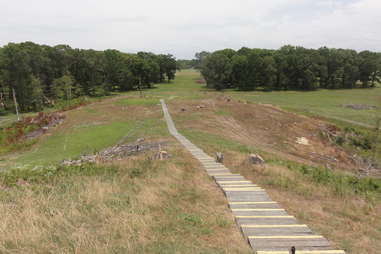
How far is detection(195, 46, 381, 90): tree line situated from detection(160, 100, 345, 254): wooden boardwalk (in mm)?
78140

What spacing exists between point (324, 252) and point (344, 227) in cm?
203

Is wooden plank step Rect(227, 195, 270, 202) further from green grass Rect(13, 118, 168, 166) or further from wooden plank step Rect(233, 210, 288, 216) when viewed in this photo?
green grass Rect(13, 118, 168, 166)

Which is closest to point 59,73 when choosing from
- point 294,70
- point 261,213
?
point 294,70

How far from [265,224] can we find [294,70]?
87.0m

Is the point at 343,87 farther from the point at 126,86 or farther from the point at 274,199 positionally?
the point at 274,199

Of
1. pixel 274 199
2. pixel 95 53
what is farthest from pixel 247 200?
pixel 95 53

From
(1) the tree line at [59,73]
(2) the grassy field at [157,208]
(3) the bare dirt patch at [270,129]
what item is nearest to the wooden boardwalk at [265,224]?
(2) the grassy field at [157,208]

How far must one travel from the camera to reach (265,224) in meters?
6.87

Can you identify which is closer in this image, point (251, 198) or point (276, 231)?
point (276, 231)

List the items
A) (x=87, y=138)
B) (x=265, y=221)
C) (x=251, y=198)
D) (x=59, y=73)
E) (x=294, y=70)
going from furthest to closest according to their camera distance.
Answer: (x=294, y=70) < (x=59, y=73) < (x=87, y=138) < (x=251, y=198) < (x=265, y=221)

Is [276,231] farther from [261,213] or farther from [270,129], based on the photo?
[270,129]

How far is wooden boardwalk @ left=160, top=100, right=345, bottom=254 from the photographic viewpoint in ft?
18.8

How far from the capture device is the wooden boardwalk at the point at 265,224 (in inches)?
226

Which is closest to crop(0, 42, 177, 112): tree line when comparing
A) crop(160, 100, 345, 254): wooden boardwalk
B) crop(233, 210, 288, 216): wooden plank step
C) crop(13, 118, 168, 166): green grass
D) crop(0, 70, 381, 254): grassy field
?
crop(13, 118, 168, 166): green grass
